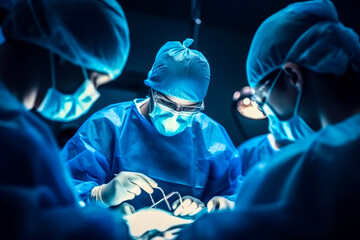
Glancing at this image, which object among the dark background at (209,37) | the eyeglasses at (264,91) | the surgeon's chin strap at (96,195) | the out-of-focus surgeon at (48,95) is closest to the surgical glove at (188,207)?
the surgeon's chin strap at (96,195)

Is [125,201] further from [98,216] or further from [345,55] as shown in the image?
[345,55]

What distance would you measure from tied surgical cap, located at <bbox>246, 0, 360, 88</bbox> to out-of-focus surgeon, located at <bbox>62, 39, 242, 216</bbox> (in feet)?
2.38

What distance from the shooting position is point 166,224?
1.64 metres

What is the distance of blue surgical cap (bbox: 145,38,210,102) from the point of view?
81.7 inches

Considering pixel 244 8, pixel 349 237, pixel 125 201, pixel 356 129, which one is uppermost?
pixel 244 8

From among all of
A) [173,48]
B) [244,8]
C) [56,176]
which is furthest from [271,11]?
[56,176]

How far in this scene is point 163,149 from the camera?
221cm

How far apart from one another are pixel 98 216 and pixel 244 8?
234 cm

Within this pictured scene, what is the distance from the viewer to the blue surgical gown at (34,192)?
0.84 m

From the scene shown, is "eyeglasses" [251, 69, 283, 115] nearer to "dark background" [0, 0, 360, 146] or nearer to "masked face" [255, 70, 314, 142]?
"masked face" [255, 70, 314, 142]

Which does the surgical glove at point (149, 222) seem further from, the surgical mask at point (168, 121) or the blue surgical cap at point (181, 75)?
the blue surgical cap at point (181, 75)

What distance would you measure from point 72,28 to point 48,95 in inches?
10.1

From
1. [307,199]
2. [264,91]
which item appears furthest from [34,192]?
[264,91]

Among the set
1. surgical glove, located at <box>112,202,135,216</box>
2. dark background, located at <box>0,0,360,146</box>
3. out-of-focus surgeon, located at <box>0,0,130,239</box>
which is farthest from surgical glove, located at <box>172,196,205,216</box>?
dark background, located at <box>0,0,360,146</box>
